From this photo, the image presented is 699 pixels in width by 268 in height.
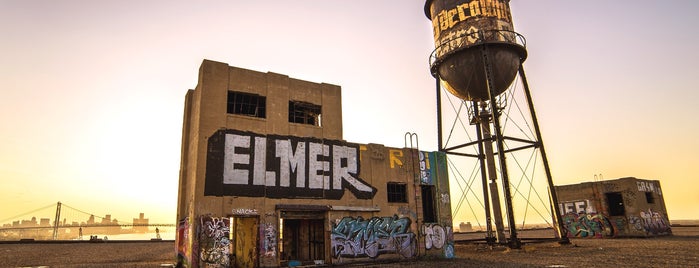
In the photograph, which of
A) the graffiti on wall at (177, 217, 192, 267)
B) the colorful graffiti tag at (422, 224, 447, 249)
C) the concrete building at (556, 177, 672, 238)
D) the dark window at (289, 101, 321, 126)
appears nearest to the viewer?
the graffiti on wall at (177, 217, 192, 267)

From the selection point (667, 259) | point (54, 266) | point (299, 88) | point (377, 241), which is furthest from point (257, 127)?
point (667, 259)

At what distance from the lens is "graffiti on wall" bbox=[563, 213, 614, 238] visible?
3391cm

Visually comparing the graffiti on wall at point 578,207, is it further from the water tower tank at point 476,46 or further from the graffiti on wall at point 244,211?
the graffiti on wall at point 244,211

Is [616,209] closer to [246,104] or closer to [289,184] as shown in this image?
[289,184]

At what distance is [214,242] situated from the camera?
15320 mm

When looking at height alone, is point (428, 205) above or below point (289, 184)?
below

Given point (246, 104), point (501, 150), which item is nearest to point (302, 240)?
point (246, 104)

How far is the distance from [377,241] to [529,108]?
12.4m

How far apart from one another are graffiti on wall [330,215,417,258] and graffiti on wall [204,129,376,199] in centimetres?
139

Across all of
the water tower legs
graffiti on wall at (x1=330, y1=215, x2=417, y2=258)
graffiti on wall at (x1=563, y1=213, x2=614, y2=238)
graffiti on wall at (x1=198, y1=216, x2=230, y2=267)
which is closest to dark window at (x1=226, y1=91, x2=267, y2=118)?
graffiti on wall at (x1=198, y1=216, x2=230, y2=267)

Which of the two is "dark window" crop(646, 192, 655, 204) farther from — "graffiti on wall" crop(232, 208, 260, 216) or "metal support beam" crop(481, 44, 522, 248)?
"graffiti on wall" crop(232, 208, 260, 216)

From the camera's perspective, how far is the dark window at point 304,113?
63.9ft

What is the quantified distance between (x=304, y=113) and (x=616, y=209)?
3218cm

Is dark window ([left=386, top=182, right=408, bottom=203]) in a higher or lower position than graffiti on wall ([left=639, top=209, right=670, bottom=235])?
higher
